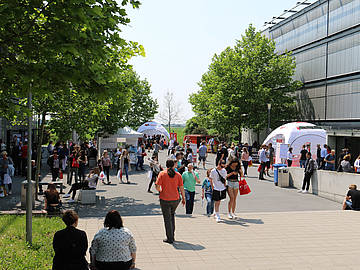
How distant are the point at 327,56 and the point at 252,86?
7.54 m

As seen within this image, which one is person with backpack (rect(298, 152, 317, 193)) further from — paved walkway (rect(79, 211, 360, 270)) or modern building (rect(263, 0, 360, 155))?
modern building (rect(263, 0, 360, 155))

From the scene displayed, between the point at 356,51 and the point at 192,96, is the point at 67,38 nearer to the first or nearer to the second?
the point at 356,51

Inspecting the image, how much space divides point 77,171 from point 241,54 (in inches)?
1120

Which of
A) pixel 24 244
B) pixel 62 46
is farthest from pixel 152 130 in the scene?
pixel 62 46

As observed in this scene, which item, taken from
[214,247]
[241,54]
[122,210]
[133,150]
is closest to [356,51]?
[241,54]

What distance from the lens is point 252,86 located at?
134 feet

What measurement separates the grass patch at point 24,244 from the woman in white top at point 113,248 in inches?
80.3

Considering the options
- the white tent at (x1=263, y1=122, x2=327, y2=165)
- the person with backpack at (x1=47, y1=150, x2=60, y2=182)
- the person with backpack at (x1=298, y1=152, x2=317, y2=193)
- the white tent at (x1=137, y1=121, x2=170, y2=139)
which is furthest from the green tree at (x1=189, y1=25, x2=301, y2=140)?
the person with backpack at (x1=47, y1=150, x2=60, y2=182)

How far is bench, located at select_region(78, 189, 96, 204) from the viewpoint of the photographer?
542 inches

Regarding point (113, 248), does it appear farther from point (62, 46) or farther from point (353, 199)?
point (353, 199)

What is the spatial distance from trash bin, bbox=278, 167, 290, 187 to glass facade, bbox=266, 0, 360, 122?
1617 cm

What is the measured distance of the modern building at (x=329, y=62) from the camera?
32.9 meters

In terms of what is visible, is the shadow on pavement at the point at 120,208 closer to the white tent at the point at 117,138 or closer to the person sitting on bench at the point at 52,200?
the person sitting on bench at the point at 52,200

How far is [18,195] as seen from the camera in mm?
15391
